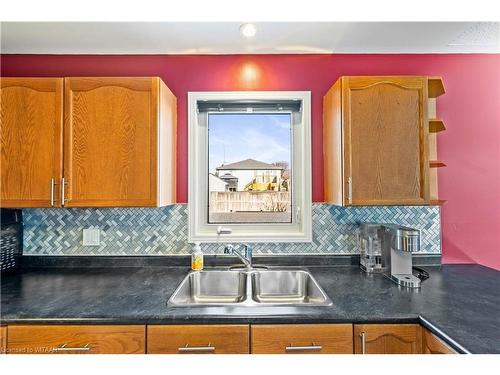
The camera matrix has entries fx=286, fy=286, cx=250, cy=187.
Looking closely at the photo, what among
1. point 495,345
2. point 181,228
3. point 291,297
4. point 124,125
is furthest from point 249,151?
point 495,345

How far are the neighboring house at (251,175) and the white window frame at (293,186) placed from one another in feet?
0.45

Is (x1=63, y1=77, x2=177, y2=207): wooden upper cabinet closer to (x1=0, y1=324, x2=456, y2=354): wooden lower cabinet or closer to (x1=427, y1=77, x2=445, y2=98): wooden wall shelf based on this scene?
(x1=0, y1=324, x2=456, y2=354): wooden lower cabinet

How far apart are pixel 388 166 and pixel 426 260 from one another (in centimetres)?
74

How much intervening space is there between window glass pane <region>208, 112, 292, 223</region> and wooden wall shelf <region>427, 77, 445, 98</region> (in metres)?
0.85

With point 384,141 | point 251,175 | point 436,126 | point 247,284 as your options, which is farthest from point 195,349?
point 436,126

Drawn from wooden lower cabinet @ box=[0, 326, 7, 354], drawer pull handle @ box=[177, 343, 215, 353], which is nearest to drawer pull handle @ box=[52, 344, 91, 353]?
wooden lower cabinet @ box=[0, 326, 7, 354]

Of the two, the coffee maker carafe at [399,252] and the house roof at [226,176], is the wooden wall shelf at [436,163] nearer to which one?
the coffee maker carafe at [399,252]

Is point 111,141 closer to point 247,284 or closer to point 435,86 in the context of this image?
point 247,284

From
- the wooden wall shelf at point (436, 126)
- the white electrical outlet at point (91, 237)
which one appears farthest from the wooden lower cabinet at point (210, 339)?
the wooden wall shelf at point (436, 126)

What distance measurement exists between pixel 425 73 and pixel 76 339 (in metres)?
2.40

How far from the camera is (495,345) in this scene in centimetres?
87

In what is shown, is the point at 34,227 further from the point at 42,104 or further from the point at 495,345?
the point at 495,345

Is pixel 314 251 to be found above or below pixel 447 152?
below

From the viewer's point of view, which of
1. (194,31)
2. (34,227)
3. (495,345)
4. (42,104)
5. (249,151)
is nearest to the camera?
(495,345)
